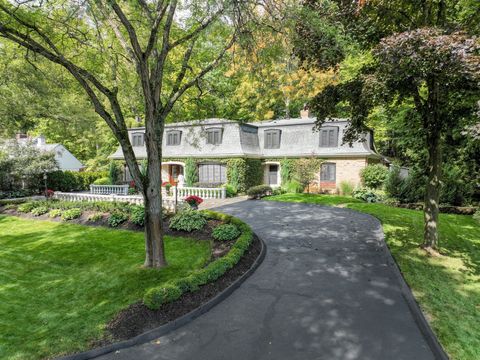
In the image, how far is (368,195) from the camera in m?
21.2

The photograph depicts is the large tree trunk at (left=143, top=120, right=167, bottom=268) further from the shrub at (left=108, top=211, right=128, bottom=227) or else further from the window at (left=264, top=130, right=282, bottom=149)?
the window at (left=264, top=130, right=282, bottom=149)

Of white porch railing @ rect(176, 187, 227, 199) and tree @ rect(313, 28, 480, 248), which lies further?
white porch railing @ rect(176, 187, 227, 199)

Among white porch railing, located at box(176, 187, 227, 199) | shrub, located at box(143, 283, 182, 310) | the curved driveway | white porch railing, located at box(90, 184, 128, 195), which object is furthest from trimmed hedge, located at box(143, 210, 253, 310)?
white porch railing, located at box(90, 184, 128, 195)

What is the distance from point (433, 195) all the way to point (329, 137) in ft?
53.5

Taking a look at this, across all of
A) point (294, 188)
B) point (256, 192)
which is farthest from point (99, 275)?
point (294, 188)

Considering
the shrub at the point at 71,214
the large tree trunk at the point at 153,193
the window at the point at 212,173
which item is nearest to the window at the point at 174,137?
the window at the point at 212,173

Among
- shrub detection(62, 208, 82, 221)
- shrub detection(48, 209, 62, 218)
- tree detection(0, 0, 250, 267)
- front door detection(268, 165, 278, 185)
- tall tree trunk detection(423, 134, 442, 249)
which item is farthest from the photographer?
front door detection(268, 165, 278, 185)

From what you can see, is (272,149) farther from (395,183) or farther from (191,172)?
(395,183)

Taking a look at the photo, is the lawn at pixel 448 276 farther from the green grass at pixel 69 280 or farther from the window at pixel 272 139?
the window at pixel 272 139

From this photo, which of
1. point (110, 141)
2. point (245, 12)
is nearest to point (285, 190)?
point (245, 12)

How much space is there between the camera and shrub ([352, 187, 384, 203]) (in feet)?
68.8

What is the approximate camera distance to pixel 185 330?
5473 mm

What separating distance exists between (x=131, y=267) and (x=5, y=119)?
1384cm

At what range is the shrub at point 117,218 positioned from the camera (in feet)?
44.5
